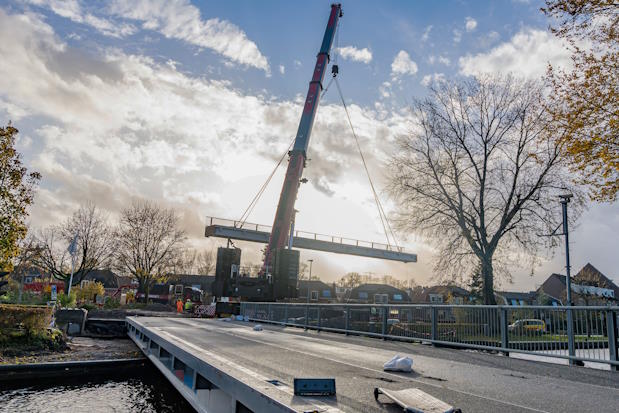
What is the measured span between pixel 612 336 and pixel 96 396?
12.6m

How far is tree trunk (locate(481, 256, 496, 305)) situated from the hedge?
72.1 feet

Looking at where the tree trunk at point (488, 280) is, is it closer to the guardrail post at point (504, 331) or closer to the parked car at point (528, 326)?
the guardrail post at point (504, 331)

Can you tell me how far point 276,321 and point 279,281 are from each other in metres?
6.25

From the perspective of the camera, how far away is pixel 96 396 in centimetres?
1192

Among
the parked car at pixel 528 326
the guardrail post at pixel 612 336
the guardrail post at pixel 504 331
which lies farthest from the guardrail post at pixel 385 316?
the guardrail post at pixel 612 336

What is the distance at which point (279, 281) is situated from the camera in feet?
96.3

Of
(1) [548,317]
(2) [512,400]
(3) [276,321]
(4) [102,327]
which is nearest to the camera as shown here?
(2) [512,400]

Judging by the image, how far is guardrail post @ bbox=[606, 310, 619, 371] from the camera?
28.8 ft

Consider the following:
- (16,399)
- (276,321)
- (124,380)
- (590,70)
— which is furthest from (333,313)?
(590,70)

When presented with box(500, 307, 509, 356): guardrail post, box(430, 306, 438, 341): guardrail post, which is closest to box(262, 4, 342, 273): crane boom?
box(430, 306, 438, 341): guardrail post

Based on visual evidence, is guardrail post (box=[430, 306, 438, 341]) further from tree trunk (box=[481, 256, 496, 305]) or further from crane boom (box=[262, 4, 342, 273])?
crane boom (box=[262, 4, 342, 273])

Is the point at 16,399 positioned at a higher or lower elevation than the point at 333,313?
lower

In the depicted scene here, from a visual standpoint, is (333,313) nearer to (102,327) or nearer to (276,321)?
(276,321)

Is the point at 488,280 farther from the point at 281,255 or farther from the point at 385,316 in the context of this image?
the point at 281,255
